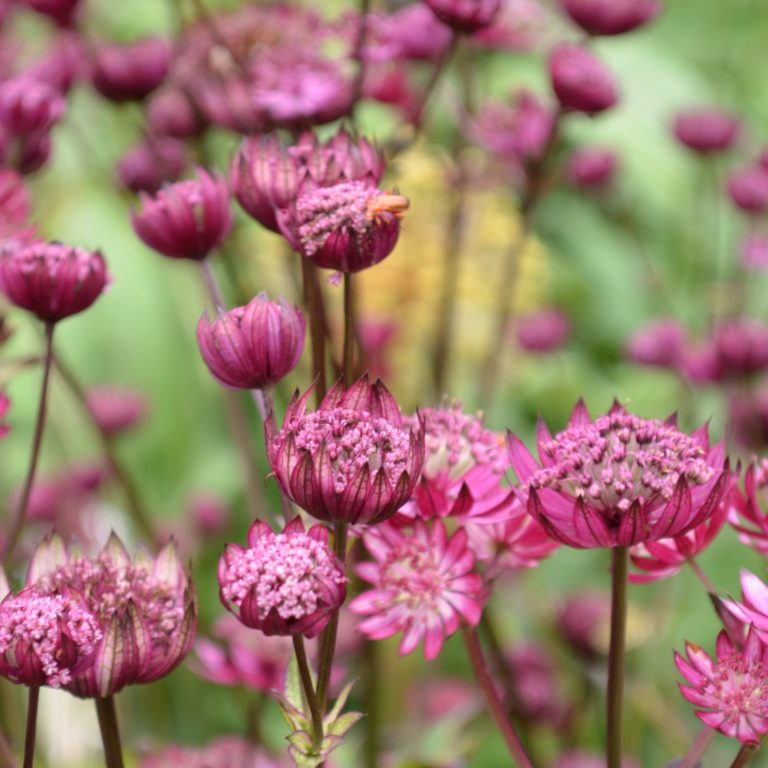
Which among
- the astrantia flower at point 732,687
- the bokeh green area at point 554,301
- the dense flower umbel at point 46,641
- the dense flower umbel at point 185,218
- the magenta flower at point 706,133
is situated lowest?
the bokeh green area at point 554,301

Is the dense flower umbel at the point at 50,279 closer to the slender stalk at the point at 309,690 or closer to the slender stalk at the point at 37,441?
the slender stalk at the point at 37,441

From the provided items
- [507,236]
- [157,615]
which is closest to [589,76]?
[157,615]

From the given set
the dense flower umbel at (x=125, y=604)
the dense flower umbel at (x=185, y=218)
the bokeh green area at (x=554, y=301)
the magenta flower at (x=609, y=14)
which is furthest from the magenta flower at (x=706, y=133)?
the dense flower umbel at (x=125, y=604)

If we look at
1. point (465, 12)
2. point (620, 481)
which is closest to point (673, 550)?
point (620, 481)

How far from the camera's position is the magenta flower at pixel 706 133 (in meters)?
1.12

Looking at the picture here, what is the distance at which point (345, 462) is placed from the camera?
14.8 inches

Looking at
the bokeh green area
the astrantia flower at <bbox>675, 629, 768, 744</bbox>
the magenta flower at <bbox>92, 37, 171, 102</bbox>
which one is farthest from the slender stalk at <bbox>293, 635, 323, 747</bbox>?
the magenta flower at <bbox>92, 37, 171, 102</bbox>

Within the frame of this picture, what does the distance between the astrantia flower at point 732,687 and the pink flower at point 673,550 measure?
0.14 ft

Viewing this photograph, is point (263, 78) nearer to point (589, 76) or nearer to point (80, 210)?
point (589, 76)

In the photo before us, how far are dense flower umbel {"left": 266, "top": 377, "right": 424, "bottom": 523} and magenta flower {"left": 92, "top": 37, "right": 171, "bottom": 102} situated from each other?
0.43m

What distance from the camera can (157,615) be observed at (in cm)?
42

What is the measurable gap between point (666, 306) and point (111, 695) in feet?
3.22

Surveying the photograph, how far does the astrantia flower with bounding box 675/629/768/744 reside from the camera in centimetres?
38

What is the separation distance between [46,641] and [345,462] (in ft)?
0.32
